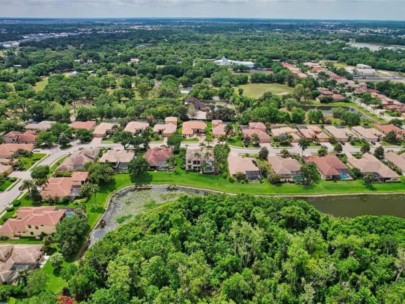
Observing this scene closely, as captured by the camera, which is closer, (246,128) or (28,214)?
(28,214)

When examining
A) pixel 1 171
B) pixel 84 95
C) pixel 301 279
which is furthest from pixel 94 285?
pixel 84 95

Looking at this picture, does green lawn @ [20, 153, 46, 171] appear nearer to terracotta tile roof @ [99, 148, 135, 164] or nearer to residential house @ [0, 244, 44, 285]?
terracotta tile roof @ [99, 148, 135, 164]

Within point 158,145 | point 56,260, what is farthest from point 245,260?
point 158,145

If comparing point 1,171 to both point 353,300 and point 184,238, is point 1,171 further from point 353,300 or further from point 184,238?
point 353,300

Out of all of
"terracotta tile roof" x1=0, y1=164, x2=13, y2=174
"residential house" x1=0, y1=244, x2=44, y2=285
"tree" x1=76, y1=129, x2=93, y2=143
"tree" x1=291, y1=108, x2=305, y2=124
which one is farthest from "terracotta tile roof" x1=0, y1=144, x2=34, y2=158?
"tree" x1=291, y1=108, x2=305, y2=124

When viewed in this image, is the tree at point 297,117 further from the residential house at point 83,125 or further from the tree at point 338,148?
the residential house at point 83,125

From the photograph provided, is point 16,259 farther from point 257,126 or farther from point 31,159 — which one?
point 257,126

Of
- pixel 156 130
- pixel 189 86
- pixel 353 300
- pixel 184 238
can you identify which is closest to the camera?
pixel 353 300

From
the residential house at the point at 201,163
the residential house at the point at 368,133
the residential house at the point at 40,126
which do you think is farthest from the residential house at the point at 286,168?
the residential house at the point at 40,126
